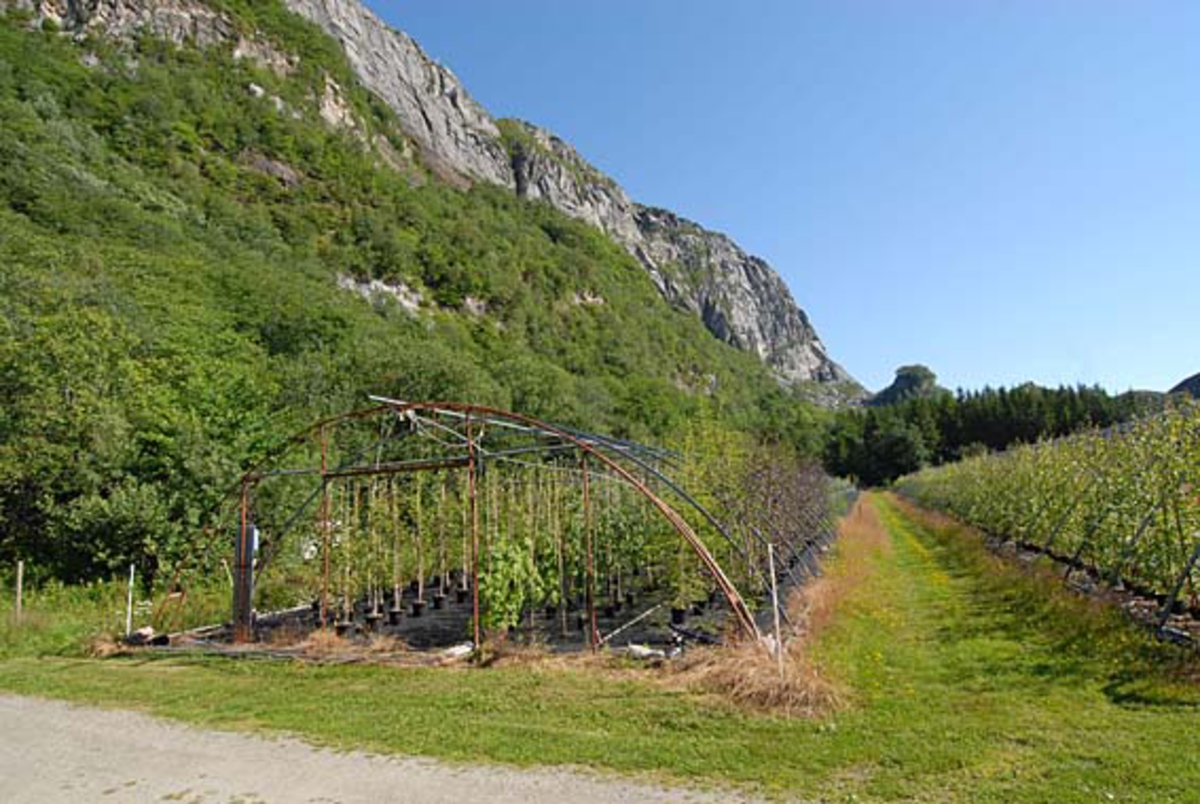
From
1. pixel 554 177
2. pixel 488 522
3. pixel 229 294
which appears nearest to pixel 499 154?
pixel 554 177

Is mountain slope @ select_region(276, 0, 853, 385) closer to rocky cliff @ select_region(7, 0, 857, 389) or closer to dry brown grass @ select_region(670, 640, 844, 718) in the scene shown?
rocky cliff @ select_region(7, 0, 857, 389)

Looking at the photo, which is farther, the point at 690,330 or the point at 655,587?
the point at 690,330

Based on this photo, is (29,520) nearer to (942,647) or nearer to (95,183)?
(942,647)

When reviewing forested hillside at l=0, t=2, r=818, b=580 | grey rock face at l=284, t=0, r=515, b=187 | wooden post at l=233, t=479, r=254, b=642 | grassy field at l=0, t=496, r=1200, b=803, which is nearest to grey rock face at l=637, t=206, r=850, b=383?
grey rock face at l=284, t=0, r=515, b=187

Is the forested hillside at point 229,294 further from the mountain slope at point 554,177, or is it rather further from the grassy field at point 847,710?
the mountain slope at point 554,177

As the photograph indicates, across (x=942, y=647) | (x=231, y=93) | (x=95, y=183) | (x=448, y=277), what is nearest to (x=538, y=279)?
(x=448, y=277)

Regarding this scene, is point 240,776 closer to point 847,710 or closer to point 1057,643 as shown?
point 847,710

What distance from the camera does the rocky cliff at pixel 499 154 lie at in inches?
2506

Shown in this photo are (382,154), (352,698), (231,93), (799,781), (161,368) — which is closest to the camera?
(799,781)

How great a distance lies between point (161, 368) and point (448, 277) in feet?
146

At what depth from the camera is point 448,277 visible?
64312mm

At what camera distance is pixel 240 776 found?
5.35m

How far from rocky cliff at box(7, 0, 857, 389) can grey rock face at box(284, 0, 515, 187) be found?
0.20m

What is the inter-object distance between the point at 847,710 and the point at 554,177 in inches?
4966
